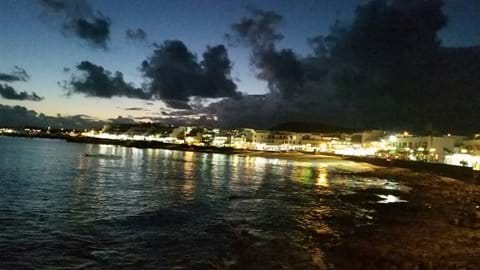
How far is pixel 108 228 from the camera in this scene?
22.3 metres

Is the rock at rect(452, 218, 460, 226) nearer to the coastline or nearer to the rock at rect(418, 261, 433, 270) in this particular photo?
the coastline

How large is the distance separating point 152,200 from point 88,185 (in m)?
11.4

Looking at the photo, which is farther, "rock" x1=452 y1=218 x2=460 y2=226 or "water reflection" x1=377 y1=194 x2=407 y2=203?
"water reflection" x1=377 y1=194 x2=407 y2=203

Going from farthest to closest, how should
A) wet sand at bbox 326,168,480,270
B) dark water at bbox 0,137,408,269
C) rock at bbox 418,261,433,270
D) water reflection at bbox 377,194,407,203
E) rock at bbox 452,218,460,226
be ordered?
water reflection at bbox 377,194,407,203
rock at bbox 452,218,460,226
dark water at bbox 0,137,408,269
wet sand at bbox 326,168,480,270
rock at bbox 418,261,433,270

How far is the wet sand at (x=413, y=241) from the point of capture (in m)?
16.0

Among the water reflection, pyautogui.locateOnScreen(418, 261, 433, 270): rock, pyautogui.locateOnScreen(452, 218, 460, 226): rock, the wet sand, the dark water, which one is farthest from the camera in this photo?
→ the water reflection

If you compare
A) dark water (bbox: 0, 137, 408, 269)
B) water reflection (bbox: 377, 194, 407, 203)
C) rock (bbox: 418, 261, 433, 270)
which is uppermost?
rock (bbox: 418, 261, 433, 270)

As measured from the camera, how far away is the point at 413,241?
1991 centimetres

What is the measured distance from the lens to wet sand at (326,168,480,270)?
631 inches

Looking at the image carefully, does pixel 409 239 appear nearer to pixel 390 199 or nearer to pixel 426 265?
pixel 426 265

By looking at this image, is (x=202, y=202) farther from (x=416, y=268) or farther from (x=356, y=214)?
(x=416, y=268)

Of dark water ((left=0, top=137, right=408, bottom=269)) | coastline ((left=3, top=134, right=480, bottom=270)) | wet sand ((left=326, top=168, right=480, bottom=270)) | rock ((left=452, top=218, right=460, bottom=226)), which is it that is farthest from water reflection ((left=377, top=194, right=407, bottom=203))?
rock ((left=452, top=218, right=460, bottom=226))

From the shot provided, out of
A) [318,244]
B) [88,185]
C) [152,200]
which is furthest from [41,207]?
[318,244]

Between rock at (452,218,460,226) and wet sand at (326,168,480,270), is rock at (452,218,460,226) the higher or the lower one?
the higher one
